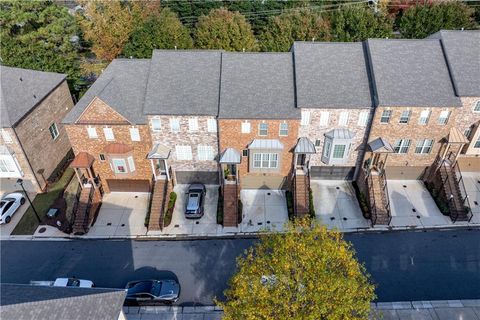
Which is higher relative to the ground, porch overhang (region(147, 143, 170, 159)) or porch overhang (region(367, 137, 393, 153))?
porch overhang (region(367, 137, 393, 153))

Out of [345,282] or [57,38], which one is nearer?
[345,282]

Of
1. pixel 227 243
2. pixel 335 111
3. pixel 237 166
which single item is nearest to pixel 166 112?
pixel 237 166

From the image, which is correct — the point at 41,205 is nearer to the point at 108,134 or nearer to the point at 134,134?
the point at 108,134

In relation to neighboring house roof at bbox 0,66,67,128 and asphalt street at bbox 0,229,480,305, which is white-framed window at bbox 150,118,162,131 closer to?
asphalt street at bbox 0,229,480,305

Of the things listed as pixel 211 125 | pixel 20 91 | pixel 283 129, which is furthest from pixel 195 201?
pixel 20 91

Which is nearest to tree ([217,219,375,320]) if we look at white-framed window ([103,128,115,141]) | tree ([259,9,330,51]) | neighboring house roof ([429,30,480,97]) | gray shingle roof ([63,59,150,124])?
gray shingle roof ([63,59,150,124])

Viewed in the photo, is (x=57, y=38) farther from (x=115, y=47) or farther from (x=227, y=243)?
(x=227, y=243)

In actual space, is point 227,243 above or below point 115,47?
below
